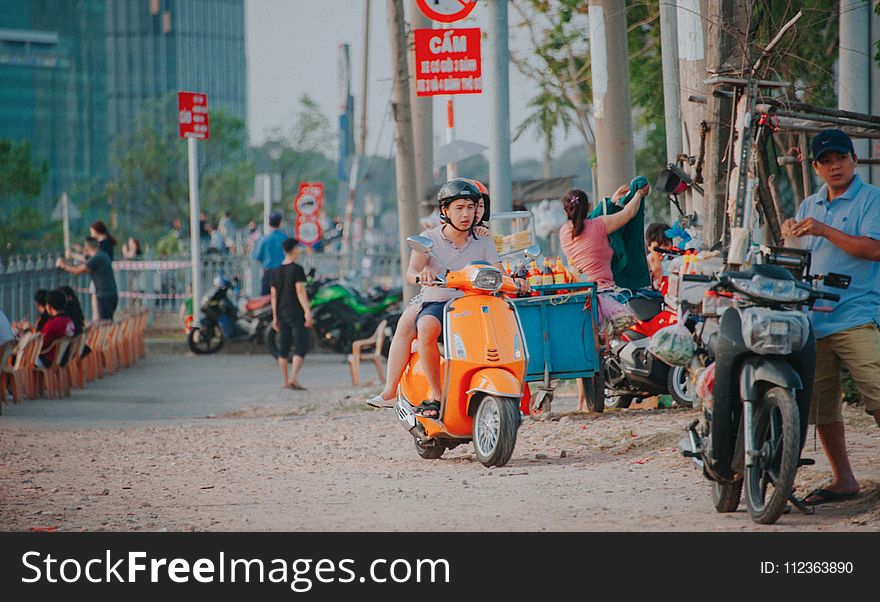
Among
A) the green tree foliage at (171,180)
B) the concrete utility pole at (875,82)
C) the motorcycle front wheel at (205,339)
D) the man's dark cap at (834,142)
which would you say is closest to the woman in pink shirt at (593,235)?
the concrete utility pole at (875,82)

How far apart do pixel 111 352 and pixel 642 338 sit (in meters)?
11.5

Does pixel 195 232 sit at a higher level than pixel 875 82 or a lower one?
lower

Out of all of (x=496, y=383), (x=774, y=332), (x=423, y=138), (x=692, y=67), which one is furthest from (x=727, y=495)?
(x=423, y=138)

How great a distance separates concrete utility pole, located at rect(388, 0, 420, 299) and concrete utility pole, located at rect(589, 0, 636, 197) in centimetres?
411

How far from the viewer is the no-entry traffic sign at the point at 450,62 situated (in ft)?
50.0

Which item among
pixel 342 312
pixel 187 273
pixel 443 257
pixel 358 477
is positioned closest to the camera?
pixel 358 477

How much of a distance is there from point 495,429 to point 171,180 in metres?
70.5

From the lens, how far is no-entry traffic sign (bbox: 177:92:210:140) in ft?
84.0

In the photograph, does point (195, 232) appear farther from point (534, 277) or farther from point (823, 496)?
point (823, 496)

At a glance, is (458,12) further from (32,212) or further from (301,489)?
(32,212)

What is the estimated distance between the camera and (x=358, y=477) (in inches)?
382

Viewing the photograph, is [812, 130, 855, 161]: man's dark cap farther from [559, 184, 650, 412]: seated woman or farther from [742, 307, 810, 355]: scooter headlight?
[559, 184, 650, 412]: seated woman

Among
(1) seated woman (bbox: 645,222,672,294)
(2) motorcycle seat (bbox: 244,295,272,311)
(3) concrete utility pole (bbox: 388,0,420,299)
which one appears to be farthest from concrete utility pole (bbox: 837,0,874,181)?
(2) motorcycle seat (bbox: 244,295,272,311)

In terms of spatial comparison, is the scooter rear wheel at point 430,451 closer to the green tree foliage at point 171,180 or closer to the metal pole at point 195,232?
the metal pole at point 195,232
